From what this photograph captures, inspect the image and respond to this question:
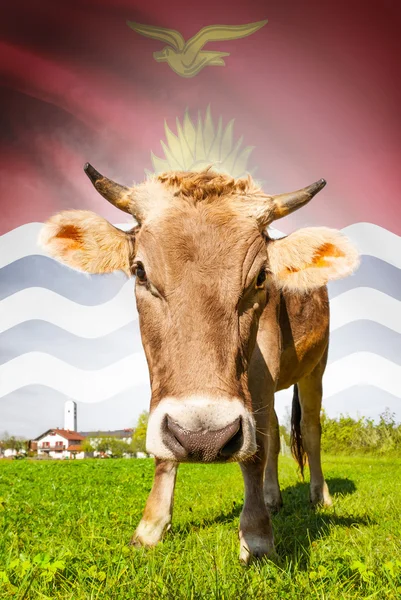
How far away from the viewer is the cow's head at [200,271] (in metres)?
3.10

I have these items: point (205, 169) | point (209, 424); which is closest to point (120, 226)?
point (205, 169)

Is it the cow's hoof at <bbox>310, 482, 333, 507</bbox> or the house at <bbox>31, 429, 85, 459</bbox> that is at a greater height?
the house at <bbox>31, 429, 85, 459</bbox>

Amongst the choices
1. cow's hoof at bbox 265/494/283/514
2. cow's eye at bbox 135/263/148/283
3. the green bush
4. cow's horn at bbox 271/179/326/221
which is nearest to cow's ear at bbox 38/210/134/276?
cow's eye at bbox 135/263/148/283

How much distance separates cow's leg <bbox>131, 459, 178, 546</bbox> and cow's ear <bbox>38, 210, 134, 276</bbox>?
168 cm

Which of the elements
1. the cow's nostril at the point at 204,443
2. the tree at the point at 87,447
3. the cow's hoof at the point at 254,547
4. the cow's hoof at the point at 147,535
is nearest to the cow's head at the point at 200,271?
the cow's nostril at the point at 204,443

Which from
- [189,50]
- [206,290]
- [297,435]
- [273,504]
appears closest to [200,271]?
[206,290]

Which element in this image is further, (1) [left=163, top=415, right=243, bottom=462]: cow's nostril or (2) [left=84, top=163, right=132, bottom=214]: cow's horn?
(2) [left=84, top=163, right=132, bottom=214]: cow's horn

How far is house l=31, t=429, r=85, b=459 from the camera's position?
312 ft

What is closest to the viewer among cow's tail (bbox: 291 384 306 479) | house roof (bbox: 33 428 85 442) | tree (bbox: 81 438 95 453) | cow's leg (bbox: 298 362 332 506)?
cow's leg (bbox: 298 362 332 506)

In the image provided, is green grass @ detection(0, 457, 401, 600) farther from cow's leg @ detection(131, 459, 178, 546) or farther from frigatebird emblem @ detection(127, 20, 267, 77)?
frigatebird emblem @ detection(127, 20, 267, 77)

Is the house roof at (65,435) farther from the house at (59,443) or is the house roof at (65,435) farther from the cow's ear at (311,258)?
the cow's ear at (311,258)

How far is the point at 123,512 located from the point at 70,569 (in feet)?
9.25

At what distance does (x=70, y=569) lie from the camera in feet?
11.5

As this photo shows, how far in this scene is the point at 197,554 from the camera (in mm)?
4051
